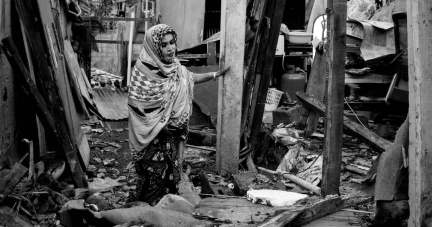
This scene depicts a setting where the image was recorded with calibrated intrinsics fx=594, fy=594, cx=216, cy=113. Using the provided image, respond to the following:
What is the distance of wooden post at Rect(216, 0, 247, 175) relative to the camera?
6.20 m

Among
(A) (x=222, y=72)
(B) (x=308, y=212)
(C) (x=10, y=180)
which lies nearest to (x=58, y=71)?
(A) (x=222, y=72)

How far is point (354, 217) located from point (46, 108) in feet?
9.28

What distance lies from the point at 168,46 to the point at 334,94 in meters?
1.74

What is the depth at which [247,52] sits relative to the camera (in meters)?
7.16

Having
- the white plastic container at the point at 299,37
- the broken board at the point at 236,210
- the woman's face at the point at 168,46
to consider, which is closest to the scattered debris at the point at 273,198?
the broken board at the point at 236,210

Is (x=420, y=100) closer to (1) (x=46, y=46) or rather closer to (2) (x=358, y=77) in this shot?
(1) (x=46, y=46)

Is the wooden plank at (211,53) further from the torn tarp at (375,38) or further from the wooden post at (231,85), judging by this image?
the wooden post at (231,85)

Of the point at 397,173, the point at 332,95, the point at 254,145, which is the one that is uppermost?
the point at 332,95

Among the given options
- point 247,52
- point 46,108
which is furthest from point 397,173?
point 247,52

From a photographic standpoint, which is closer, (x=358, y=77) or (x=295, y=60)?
(x=358, y=77)

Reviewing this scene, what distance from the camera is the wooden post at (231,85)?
6195 millimetres

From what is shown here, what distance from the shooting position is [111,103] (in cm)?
1131

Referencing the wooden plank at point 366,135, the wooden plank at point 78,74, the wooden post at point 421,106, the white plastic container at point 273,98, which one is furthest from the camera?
the white plastic container at point 273,98

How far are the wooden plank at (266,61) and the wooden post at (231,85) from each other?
81 cm
